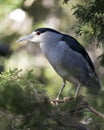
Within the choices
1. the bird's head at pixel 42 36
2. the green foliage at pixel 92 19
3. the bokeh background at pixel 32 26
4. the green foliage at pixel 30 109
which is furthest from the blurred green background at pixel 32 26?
the green foliage at pixel 30 109

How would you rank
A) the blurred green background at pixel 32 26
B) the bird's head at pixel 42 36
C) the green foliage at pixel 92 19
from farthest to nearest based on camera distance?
the blurred green background at pixel 32 26, the bird's head at pixel 42 36, the green foliage at pixel 92 19

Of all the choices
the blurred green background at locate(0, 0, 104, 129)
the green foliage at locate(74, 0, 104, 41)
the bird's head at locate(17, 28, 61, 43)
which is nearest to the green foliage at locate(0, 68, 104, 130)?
the green foliage at locate(74, 0, 104, 41)

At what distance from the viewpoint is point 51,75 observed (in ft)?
31.9

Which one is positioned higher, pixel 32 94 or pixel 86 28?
pixel 86 28

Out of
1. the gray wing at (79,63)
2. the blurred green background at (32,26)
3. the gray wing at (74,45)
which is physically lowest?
the gray wing at (79,63)

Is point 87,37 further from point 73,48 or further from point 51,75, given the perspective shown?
point 51,75

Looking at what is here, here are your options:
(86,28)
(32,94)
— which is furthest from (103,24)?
(32,94)

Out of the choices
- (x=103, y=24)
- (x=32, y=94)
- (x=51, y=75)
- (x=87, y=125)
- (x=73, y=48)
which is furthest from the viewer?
(x=51, y=75)

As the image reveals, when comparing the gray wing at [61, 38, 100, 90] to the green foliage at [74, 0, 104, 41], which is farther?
the gray wing at [61, 38, 100, 90]

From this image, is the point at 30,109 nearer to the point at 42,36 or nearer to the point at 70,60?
the point at 70,60

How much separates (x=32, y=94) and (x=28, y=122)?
365 mm

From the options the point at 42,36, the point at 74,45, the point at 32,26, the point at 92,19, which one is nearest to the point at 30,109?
the point at 92,19

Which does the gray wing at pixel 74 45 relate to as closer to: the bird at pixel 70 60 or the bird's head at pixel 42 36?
the bird at pixel 70 60

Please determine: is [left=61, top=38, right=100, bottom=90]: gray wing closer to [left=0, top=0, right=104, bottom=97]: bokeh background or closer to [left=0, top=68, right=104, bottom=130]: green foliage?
[left=0, top=68, right=104, bottom=130]: green foliage
